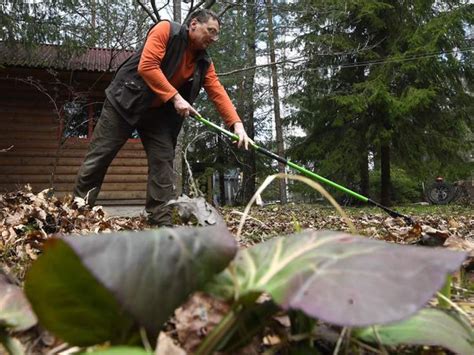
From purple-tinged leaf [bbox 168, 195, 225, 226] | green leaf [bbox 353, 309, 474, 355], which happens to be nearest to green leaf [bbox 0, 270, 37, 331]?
green leaf [bbox 353, 309, 474, 355]

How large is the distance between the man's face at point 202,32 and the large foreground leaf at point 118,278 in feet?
10.8

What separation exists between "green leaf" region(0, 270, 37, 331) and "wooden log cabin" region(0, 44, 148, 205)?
11.4m

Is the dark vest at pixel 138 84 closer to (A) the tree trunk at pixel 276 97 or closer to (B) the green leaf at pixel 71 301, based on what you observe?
(B) the green leaf at pixel 71 301

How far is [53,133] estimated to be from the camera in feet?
39.9

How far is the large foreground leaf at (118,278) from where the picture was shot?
15.1 inches

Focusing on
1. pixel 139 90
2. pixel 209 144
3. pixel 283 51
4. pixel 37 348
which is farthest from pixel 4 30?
pixel 209 144

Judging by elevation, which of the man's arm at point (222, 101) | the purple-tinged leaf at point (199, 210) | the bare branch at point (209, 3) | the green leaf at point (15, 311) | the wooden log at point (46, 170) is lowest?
the wooden log at point (46, 170)

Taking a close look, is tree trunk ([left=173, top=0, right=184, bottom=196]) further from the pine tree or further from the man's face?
the man's face

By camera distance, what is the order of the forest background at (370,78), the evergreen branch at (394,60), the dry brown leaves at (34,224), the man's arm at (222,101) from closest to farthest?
the dry brown leaves at (34,224)
the man's arm at (222,101)
the forest background at (370,78)
the evergreen branch at (394,60)

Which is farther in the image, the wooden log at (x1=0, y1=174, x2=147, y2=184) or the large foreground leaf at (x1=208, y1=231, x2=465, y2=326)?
the wooden log at (x1=0, y1=174, x2=147, y2=184)

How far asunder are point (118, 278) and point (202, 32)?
11.2 ft

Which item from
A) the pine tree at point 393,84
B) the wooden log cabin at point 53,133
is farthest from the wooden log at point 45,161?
the pine tree at point 393,84

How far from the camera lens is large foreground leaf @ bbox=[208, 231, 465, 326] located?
1.29ft

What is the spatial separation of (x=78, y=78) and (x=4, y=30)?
8.00 ft
